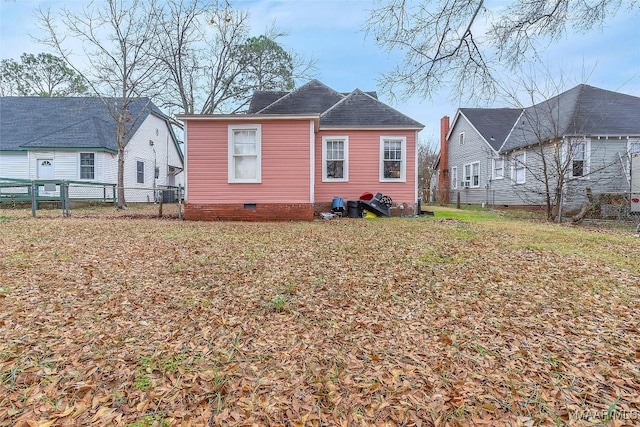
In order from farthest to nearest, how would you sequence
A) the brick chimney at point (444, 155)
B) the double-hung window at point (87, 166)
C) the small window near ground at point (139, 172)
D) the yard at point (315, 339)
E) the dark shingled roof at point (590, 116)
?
the brick chimney at point (444, 155)
the small window near ground at point (139, 172)
the double-hung window at point (87, 166)
the dark shingled roof at point (590, 116)
the yard at point (315, 339)

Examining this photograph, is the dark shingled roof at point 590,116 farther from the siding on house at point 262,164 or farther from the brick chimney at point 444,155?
the siding on house at point 262,164

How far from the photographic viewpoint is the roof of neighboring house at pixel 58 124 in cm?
1638

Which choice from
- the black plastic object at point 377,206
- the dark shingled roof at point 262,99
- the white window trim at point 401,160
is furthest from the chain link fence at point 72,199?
the white window trim at point 401,160

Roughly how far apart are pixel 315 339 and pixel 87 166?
18.0m

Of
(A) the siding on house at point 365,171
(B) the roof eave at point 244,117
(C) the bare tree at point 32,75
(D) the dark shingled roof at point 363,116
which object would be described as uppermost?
(C) the bare tree at point 32,75

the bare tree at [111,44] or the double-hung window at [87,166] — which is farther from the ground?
the bare tree at [111,44]

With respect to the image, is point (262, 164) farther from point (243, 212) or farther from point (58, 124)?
point (58, 124)

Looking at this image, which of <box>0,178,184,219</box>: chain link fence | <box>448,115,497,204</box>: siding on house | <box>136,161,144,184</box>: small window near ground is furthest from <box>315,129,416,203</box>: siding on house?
<box>136,161,144,184</box>: small window near ground

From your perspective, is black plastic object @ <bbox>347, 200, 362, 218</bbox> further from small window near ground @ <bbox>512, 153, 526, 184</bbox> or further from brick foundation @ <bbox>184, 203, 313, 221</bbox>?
small window near ground @ <bbox>512, 153, 526, 184</bbox>

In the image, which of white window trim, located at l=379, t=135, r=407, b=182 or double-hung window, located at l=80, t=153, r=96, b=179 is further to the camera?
double-hung window, located at l=80, t=153, r=96, b=179

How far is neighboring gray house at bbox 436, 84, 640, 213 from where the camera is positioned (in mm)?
12641

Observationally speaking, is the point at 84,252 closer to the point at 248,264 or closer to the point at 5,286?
the point at 5,286

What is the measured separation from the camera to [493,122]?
21484 mm

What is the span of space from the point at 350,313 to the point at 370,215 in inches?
352
